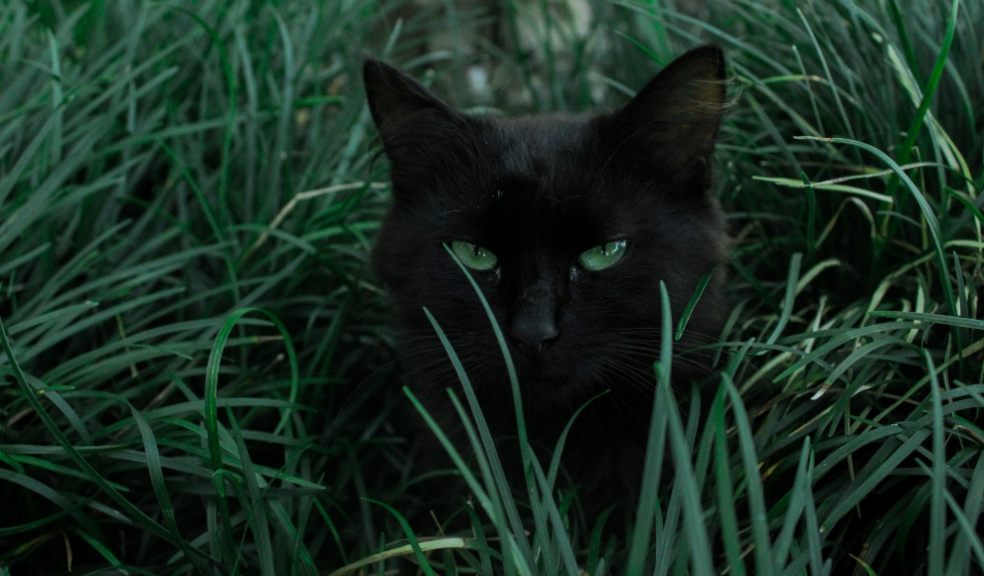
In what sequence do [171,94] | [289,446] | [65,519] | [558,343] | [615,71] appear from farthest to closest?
[615,71]
[171,94]
[289,446]
[65,519]
[558,343]

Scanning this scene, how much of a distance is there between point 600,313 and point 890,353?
1.77 ft

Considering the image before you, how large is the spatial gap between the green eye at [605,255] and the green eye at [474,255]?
17cm

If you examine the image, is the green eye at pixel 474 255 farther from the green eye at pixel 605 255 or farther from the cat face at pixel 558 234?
the green eye at pixel 605 255

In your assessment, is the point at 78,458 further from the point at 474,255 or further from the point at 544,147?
the point at 544,147

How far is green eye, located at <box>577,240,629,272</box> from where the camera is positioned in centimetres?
168

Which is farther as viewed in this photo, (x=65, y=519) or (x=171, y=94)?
(x=171, y=94)

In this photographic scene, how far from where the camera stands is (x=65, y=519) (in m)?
1.77

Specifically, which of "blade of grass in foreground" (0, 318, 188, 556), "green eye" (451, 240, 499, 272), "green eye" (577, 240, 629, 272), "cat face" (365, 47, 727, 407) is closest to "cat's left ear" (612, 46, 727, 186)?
"cat face" (365, 47, 727, 407)

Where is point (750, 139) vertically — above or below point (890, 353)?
above

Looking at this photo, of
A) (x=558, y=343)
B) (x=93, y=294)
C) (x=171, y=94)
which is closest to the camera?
(x=558, y=343)

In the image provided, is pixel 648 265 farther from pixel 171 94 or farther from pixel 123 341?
pixel 171 94

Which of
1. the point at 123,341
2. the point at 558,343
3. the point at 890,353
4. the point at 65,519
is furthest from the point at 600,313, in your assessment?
the point at 65,519

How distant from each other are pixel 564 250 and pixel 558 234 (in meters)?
0.03

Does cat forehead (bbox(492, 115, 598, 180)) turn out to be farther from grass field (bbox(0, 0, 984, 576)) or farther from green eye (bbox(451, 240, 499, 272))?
grass field (bbox(0, 0, 984, 576))
